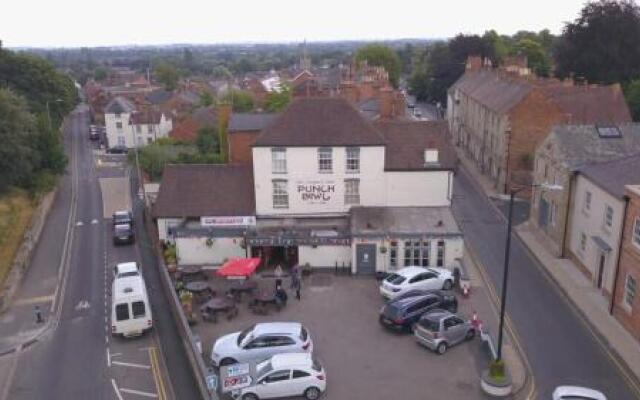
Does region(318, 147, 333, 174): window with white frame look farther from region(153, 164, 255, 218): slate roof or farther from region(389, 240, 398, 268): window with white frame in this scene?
region(389, 240, 398, 268): window with white frame

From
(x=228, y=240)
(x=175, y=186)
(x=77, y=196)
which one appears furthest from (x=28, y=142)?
(x=228, y=240)

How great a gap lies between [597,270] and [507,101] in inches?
1000

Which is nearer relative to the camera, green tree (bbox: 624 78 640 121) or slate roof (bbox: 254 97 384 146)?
slate roof (bbox: 254 97 384 146)

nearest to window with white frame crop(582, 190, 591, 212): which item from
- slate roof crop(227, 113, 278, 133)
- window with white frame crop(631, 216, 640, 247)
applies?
window with white frame crop(631, 216, 640, 247)

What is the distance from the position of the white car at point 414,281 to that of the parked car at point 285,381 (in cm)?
878

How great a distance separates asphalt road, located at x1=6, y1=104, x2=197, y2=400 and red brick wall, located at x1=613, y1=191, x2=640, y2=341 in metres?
18.8

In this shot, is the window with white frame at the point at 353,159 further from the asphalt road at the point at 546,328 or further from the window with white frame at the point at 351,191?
the asphalt road at the point at 546,328

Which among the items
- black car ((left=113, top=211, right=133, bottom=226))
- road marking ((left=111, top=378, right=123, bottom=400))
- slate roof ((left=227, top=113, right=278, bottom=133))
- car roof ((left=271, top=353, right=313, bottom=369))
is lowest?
road marking ((left=111, top=378, right=123, bottom=400))

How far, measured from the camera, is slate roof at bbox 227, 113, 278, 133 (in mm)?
41500

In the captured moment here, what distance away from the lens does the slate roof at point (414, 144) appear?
3544 cm

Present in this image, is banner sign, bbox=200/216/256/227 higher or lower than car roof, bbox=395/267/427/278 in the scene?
higher

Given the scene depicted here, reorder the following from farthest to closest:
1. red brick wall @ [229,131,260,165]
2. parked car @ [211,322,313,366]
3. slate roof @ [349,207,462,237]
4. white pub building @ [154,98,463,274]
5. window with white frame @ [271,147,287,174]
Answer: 1. red brick wall @ [229,131,260,165]
2. window with white frame @ [271,147,287,174]
3. white pub building @ [154,98,463,274]
4. slate roof @ [349,207,462,237]
5. parked car @ [211,322,313,366]

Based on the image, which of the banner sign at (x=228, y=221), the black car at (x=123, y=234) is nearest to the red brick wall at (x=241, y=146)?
the banner sign at (x=228, y=221)

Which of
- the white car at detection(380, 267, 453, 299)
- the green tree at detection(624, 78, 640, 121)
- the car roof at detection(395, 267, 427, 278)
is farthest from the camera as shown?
the green tree at detection(624, 78, 640, 121)
